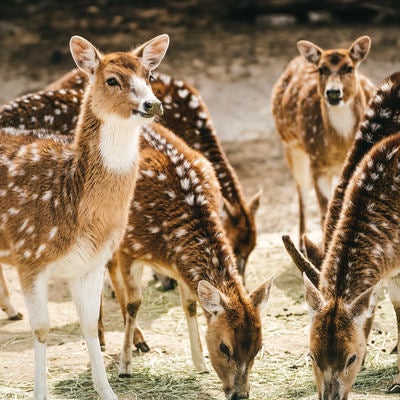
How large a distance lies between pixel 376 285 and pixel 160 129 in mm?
2548

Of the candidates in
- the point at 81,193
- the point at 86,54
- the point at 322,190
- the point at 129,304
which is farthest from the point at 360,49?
the point at 81,193

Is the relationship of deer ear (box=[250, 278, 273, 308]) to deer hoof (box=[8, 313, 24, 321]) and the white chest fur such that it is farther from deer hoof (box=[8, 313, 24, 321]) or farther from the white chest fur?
the white chest fur

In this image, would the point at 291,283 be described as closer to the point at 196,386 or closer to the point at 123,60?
the point at 196,386

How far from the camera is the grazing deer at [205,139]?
8.64 metres

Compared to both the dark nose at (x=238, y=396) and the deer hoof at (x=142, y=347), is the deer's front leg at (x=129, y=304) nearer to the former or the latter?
the deer hoof at (x=142, y=347)

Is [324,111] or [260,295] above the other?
[324,111]

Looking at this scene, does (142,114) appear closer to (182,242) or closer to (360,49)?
(182,242)

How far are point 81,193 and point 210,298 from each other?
42.3 inches

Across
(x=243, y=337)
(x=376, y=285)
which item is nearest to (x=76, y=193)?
(x=243, y=337)

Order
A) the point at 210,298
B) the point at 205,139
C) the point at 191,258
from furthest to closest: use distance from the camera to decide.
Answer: the point at 205,139, the point at 191,258, the point at 210,298

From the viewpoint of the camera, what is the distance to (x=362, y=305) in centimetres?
612

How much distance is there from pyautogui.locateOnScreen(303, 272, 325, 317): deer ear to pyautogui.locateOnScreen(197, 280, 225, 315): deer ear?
1.94 feet

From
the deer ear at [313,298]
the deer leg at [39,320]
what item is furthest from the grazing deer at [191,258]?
the deer leg at [39,320]

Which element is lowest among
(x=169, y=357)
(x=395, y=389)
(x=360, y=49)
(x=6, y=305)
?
(x=395, y=389)
